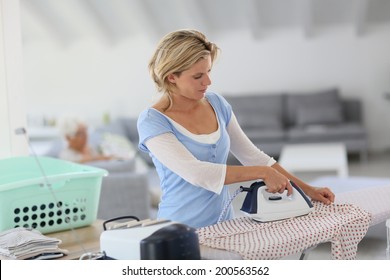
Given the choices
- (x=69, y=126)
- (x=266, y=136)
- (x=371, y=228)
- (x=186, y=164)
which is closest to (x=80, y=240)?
(x=186, y=164)

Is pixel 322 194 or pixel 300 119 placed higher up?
pixel 322 194

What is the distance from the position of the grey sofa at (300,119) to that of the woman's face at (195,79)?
5218 millimetres

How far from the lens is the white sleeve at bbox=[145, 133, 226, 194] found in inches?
77.1

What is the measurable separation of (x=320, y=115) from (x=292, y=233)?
19.1 ft

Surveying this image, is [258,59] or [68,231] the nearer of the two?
[68,231]

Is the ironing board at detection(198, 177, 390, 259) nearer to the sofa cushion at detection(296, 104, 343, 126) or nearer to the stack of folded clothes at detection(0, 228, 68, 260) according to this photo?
the stack of folded clothes at detection(0, 228, 68, 260)

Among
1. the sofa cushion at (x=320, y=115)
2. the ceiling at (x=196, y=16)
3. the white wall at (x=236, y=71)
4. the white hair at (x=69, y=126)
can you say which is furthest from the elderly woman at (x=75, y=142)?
the white wall at (x=236, y=71)

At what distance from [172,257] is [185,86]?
0.61 m

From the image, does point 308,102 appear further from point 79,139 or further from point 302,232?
point 302,232

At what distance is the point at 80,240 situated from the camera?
2.26 meters

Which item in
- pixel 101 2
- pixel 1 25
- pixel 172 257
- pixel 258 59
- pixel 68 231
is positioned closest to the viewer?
pixel 172 257

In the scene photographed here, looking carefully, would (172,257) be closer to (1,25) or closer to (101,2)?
(1,25)

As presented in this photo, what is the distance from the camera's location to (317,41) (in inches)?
320

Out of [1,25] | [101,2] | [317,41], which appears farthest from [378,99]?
[1,25]
